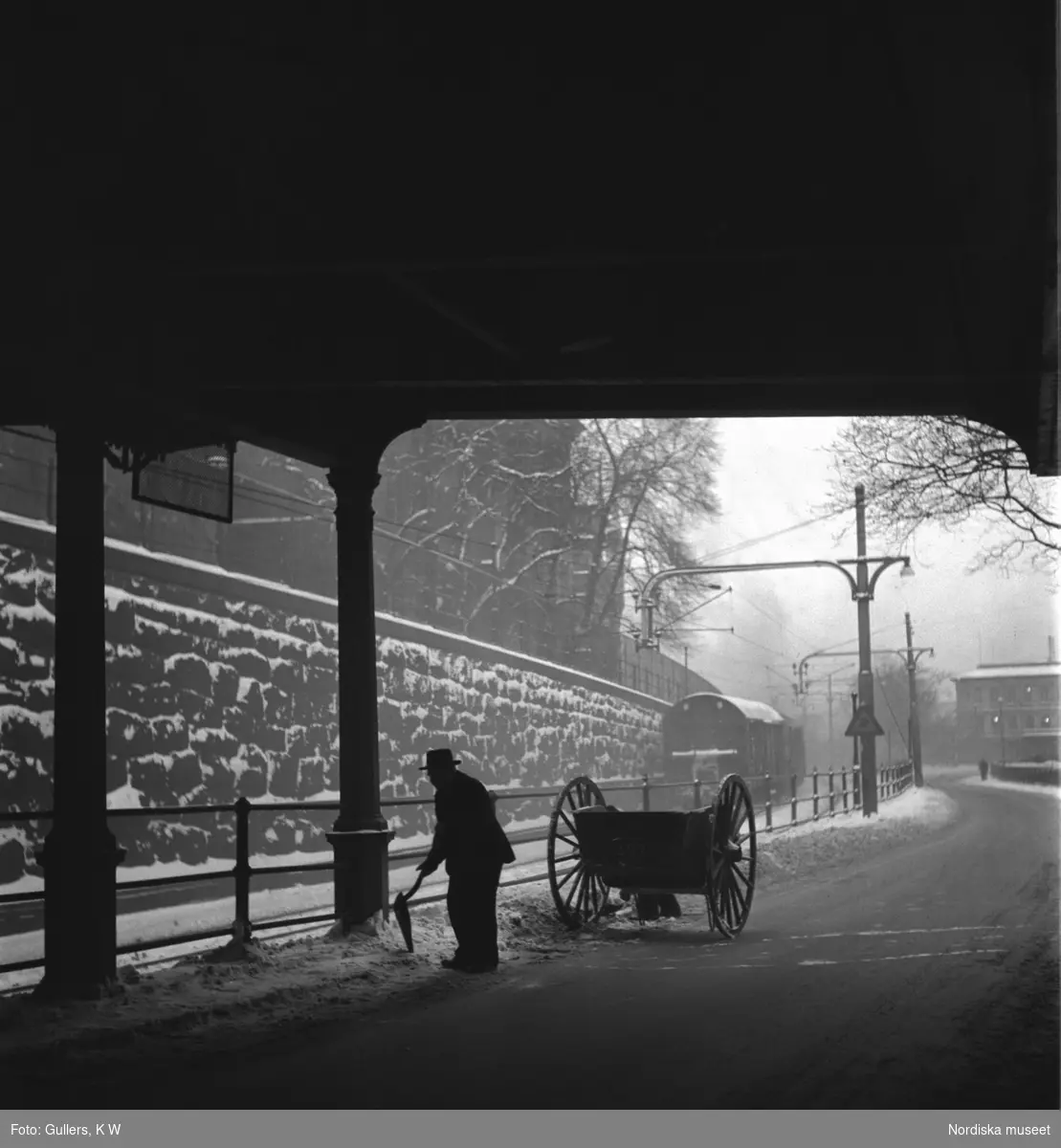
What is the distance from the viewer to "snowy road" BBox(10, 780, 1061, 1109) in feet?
21.9

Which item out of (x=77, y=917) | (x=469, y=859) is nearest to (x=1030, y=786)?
(x=469, y=859)

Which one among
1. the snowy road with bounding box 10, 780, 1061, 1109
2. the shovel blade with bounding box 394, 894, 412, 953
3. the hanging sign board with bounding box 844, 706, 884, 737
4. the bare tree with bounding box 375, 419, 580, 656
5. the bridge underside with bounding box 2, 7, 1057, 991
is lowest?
the snowy road with bounding box 10, 780, 1061, 1109

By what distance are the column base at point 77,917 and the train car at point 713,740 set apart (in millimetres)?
31339

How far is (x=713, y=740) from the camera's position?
40625 mm

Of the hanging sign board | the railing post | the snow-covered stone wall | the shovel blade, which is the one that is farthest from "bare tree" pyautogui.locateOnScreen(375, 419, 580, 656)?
the railing post

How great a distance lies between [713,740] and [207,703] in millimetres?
23473

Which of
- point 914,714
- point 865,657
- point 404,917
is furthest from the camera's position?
point 914,714

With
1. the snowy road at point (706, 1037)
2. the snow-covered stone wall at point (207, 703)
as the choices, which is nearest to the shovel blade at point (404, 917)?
the snowy road at point (706, 1037)

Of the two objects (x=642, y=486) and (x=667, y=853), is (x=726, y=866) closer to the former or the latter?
(x=667, y=853)

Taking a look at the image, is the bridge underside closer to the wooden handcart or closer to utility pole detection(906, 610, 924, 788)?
the wooden handcart

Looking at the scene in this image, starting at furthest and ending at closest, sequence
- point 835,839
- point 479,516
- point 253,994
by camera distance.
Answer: point 479,516 < point 835,839 < point 253,994

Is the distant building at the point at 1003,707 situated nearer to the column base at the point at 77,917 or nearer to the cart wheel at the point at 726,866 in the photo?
the cart wheel at the point at 726,866

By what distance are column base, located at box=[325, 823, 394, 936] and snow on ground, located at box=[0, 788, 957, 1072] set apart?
15cm

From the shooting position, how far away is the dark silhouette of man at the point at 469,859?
35.4 ft
